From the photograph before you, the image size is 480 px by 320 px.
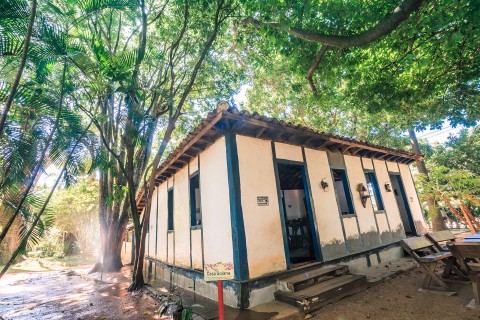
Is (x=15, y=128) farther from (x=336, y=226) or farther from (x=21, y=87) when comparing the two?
(x=336, y=226)

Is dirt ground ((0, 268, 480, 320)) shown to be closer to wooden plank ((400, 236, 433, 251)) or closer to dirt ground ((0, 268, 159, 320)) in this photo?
dirt ground ((0, 268, 159, 320))

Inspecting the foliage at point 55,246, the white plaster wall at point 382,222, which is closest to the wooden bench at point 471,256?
the white plaster wall at point 382,222

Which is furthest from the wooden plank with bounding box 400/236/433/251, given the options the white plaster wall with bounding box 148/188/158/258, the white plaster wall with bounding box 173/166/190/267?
the white plaster wall with bounding box 148/188/158/258

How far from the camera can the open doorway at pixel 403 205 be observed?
901 cm

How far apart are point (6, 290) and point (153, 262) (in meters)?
5.56

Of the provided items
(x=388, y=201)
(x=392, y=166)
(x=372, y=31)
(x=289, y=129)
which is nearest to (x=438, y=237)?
(x=388, y=201)

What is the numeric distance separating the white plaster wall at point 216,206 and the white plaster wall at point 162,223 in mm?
3672

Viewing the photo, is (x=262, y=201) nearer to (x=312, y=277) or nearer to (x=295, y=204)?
(x=312, y=277)

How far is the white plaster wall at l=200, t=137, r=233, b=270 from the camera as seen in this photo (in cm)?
483


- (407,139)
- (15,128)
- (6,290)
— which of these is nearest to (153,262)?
(6,290)

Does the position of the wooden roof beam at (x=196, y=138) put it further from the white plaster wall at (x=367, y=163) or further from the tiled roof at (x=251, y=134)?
the white plaster wall at (x=367, y=163)

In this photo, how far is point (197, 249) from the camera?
5859 mm

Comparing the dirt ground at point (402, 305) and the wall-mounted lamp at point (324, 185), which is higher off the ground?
the wall-mounted lamp at point (324, 185)

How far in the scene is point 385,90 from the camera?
6461 millimetres
